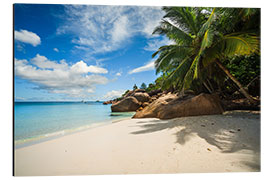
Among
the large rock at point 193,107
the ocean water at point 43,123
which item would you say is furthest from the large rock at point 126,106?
the large rock at point 193,107

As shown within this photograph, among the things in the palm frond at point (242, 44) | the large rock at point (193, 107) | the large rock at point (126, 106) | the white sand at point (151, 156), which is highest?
the palm frond at point (242, 44)

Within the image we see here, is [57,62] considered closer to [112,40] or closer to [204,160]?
[112,40]

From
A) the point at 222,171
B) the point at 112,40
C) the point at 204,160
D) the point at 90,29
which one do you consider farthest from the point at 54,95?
the point at 222,171

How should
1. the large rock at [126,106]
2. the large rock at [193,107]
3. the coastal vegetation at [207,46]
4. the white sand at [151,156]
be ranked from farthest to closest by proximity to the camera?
the large rock at [126,106]
the large rock at [193,107]
the coastal vegetation at [207,46]
the white sand at [151,156]

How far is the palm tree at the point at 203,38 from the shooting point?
271cm

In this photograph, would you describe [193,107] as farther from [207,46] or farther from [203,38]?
[203,38]

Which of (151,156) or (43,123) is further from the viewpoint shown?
(43,123)

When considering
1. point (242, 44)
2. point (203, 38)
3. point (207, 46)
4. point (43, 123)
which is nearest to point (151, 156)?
point (207, 46)

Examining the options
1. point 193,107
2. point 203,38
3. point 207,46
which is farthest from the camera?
point 193,107

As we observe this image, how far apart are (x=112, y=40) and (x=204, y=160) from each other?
124 inches

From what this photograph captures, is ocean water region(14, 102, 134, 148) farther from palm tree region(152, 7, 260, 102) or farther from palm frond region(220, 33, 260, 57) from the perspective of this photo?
palm frond region(220, 33, 260, 57)

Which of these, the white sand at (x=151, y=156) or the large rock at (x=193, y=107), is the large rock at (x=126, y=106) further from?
the white sand at (x=151, y=156)

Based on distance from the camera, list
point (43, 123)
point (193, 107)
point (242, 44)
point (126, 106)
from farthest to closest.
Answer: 1. point (126, 106)
2. point (43, 123)
3. point (193, 107)
4. point (242, 44)

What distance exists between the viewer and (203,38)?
302cm
